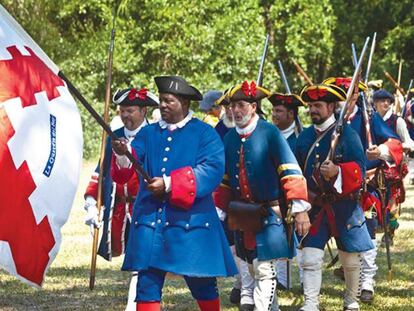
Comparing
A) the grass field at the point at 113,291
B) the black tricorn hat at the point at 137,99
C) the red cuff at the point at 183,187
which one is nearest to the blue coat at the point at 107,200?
the black tricorn hat at the point at 137,99

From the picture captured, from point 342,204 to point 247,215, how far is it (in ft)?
2.89

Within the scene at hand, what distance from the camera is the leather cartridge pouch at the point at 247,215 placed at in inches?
317

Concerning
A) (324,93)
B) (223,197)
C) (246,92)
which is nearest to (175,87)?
(246,92)

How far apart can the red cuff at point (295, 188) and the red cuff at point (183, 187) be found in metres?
0.91

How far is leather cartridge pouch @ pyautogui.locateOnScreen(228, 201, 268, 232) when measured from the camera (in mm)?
8047

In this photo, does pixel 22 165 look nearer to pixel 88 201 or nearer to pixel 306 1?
pixel 88 201

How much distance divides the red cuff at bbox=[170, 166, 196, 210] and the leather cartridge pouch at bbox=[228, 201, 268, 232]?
1092 millimetres

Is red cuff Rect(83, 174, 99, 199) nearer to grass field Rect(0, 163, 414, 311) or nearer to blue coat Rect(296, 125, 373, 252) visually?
grass field Rect(0, 163, 414, 311)

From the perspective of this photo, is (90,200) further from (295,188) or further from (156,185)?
(156,185)

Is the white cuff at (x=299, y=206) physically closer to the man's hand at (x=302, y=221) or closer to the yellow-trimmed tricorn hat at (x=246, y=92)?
the man's hand at (x=302, y=221)

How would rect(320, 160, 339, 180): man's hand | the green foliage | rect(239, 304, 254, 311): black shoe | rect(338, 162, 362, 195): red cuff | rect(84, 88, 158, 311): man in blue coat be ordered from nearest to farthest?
rect(320, 160, 339, 180): man's hand < rect(338, 162, 362, 195): red cuff < rect(84, 88, 158, 311): man in blue coat < rect(239, 304, 254, 311): black shoe < the green foliage

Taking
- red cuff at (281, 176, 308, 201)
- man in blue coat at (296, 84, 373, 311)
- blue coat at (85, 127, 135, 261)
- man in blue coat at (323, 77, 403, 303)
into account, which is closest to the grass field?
man in blue coat at (323, 77, 403, 303)

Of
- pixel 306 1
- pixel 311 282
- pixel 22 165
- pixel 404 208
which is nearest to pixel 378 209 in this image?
pixel 311 282

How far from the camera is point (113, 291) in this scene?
32.9 feet
